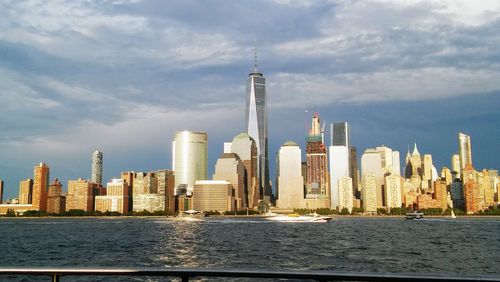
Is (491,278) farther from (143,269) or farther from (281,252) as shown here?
(281,252)

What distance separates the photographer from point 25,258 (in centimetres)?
5091

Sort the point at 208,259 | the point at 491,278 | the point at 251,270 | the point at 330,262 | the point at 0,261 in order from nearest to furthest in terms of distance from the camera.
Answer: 1. the point at 491,278
2. the point at 251,270
3. the point at 330,262
4. the point at 208,259
5. the point at 0,261

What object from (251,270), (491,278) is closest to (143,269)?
(251,270)

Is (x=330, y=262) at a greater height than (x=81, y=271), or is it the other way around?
(x=81, y=271)

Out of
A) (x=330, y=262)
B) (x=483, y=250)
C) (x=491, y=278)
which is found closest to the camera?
(x=491, y=278)

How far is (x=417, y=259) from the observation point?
148 feet

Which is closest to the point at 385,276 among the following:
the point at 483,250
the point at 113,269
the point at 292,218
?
the point at 113,269

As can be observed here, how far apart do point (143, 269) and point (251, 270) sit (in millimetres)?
1213

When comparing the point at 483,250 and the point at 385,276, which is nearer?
the point at 385,276

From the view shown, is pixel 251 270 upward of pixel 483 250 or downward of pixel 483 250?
upward

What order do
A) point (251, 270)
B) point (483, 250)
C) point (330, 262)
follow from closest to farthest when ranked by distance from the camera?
point (251, 270) → point (330, 262) → point (483, 250)

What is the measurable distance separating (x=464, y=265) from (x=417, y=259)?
4.50m

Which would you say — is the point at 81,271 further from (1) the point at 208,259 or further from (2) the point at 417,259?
(2) the point at 417,259

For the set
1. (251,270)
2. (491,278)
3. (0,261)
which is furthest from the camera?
(0,261)
